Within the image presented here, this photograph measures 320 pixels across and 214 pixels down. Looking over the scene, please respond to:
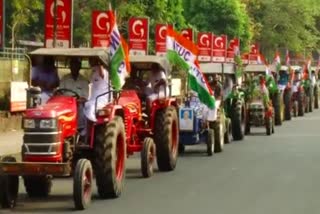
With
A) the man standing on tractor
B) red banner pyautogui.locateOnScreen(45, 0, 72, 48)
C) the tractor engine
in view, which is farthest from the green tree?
the tractor engine

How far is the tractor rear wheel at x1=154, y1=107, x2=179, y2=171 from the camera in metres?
16.3

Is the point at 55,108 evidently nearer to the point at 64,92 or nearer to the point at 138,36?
the point at 64,92

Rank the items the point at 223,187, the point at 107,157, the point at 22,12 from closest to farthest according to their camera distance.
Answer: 1. the point at 107,157
2. the point at 223,187
3. the point at 22,12

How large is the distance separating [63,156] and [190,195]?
2.57 m

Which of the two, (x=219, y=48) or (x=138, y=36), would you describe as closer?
(x=138, y=36)

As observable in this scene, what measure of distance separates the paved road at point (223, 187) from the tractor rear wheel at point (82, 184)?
15 cm

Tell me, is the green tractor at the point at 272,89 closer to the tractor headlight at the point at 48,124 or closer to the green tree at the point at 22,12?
the green tree at the point at 22,12

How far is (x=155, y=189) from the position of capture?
1413cm

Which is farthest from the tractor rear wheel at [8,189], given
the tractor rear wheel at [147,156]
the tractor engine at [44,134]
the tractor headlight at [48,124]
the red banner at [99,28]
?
the red banner at [99,28]

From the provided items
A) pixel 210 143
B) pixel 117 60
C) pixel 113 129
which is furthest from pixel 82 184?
pixel 210 143

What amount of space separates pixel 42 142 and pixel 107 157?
1.26 metres

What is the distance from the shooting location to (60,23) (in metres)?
21.0

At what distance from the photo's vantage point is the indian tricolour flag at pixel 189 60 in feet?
58.9

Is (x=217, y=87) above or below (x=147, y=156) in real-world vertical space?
above
